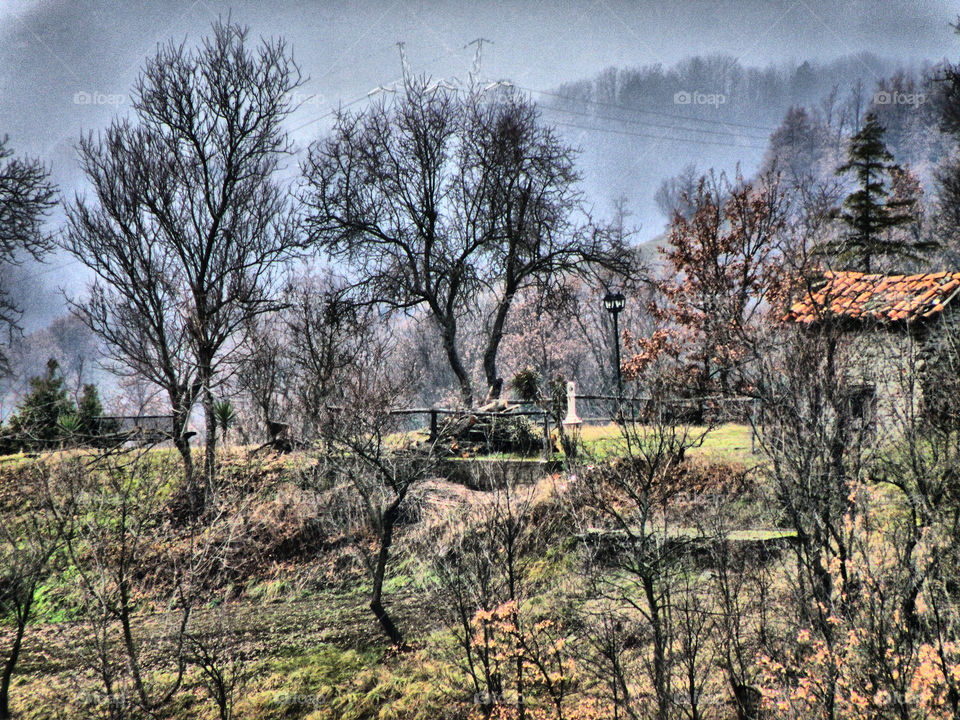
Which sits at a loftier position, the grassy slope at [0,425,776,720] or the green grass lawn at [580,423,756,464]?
the green grass lawn at [580,423,756,464]

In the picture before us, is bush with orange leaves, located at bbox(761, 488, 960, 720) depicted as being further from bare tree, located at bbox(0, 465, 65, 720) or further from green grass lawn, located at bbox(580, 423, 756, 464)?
bare tree, located at bbox(0, 465, 65, 720)

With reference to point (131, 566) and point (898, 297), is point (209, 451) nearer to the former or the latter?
point (131, 566)

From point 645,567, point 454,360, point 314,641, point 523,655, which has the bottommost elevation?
point 314,641

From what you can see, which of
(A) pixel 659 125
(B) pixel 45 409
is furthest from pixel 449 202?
(A) pixel 659 125

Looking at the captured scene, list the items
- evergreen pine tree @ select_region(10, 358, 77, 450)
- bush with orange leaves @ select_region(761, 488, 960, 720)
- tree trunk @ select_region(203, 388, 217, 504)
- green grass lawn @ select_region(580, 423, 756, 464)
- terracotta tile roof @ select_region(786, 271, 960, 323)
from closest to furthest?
1. bush with orange leaves @ select_region(761, 488, 960, 720)
2. terracotta tile roof @ select_region(786, 271, 960, 323)
3. tree trunk @ select_region(203, 388, 217, 504)
4. green grass lawn @ select_region(580, 423, 756, 464)
5. evergreen pine tree @ select_region(10, 358, 77, 450)

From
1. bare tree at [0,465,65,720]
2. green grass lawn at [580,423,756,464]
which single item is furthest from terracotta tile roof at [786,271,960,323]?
bare tree at [0,465,65,720]

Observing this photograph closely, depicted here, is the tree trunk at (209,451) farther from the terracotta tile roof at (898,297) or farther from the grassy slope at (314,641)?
the terracotta tile roof at (898,297)

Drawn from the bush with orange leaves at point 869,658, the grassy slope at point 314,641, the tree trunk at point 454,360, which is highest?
the tree trunk at point 454,360

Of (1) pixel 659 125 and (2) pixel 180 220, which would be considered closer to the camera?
(2) pixel 180 220

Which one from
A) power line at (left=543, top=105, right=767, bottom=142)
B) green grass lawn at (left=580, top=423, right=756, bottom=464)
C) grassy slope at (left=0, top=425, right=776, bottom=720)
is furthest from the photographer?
power line at (left=543, top=105, right=767, bottom=142)

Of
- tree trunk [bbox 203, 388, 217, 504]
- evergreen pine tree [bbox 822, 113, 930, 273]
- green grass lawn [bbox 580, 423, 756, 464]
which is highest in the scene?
evergreen pine tree [bbox 822, 113, 930, 273]

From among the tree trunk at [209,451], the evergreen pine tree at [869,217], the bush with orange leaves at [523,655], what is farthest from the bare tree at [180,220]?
the evergreen pine tree at [869,217]

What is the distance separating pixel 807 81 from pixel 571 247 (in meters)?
110

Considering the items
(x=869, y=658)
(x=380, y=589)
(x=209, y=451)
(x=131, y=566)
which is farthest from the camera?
(x=209, y=451)
